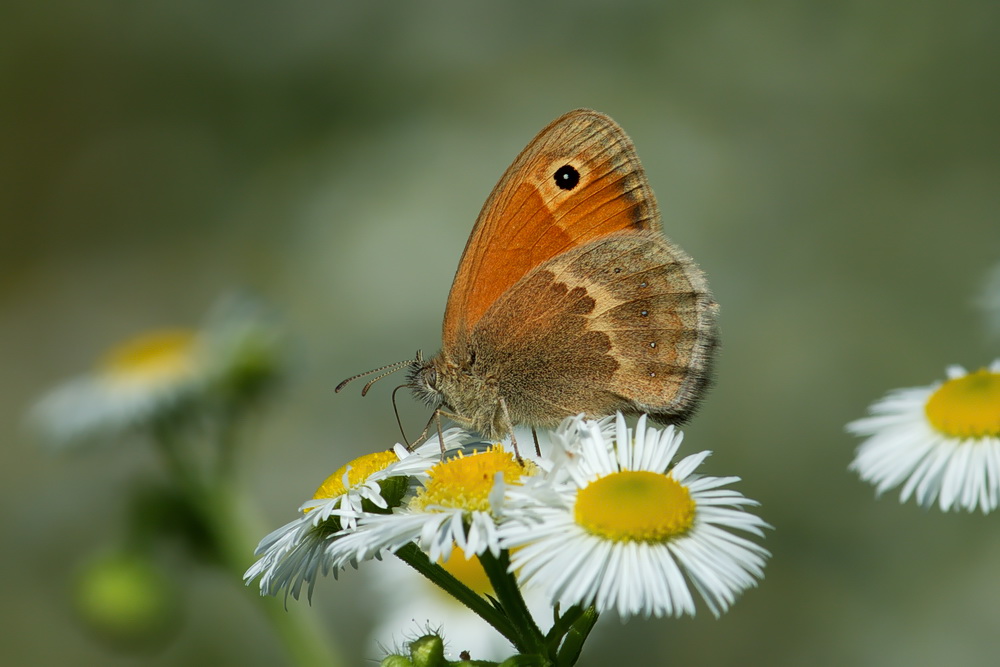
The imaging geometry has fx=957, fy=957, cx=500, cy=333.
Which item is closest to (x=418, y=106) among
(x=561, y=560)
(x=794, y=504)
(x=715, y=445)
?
(x=715, y=445)

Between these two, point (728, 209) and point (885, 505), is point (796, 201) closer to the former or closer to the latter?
point (728, 209)

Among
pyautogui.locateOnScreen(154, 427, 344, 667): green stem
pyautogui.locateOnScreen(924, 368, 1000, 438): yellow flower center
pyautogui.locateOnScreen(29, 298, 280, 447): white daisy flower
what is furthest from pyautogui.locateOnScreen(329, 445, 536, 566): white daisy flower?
pyautogui.locateOnScreen(29, 298, 280, 447): white daisy flower

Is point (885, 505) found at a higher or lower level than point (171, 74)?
lower

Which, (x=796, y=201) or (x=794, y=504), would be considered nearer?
(x=794, y=504)

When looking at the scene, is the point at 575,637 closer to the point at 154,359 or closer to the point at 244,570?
the point at 244,570

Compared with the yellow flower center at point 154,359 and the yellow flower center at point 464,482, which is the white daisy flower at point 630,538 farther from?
the yellow flower center at point 154,359

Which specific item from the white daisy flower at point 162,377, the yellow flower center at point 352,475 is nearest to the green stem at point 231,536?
the white daisy flower at point 162,377

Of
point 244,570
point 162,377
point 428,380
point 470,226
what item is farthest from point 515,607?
point 470,226
